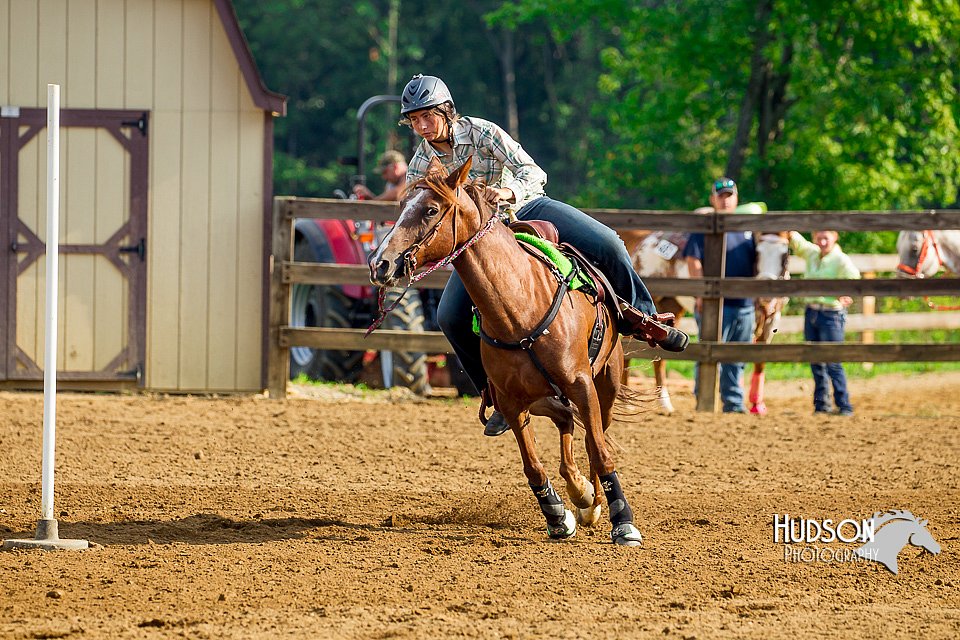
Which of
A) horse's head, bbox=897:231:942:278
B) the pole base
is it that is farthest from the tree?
the pole base

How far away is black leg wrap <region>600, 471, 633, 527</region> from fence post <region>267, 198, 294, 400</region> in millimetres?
6030

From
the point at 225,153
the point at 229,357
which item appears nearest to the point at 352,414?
the point at 229,357

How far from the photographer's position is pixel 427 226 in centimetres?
533

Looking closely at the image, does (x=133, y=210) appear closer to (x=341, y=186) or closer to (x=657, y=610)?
(x=657, y=610)

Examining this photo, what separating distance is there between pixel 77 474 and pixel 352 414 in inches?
125

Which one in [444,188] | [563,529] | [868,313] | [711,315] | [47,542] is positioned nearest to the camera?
[444,188]

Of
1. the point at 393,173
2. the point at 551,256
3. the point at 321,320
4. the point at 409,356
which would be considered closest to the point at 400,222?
the point at 551,256

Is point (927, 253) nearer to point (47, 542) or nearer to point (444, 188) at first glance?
point (444, 188)

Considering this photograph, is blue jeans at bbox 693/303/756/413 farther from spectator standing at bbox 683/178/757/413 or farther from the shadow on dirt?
the shadow on dirt

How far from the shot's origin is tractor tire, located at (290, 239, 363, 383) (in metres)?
13.3

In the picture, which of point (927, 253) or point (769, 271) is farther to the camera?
point (927, 253)

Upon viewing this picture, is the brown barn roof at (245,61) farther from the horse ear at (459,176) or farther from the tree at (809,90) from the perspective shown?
the tree at (809,90)

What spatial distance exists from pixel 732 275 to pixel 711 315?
2.58ft

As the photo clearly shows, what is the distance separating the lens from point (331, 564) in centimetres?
551
